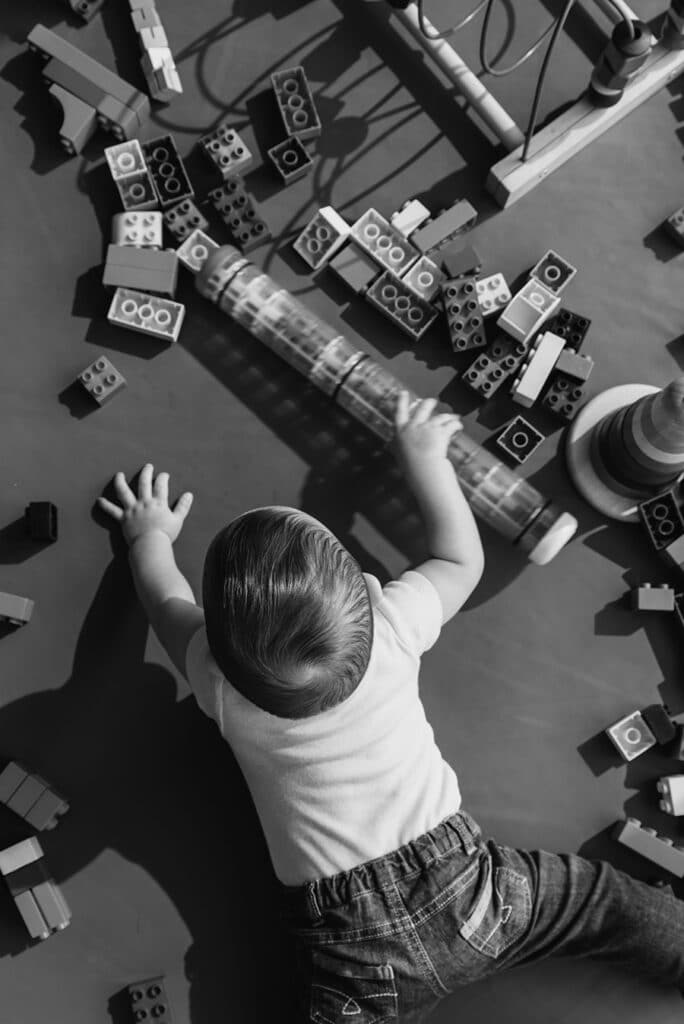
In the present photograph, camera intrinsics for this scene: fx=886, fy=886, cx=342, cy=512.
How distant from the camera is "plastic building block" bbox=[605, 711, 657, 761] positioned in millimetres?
1003

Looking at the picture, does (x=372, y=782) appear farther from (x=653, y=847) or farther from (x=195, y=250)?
(x=195, y=250)

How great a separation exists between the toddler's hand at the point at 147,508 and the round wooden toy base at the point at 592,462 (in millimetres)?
447

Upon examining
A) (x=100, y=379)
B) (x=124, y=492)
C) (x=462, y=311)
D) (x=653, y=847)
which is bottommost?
(x=653, y=847)

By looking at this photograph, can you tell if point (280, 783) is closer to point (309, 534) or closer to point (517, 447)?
point (309, 534)

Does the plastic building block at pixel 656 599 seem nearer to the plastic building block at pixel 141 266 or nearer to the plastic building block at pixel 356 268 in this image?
the plastic building block at pixel 356 268

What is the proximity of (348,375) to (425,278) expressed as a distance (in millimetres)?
148

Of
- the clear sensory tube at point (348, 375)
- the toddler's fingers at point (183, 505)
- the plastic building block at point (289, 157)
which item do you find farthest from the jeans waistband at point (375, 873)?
the plastic building block at point (289, 157)

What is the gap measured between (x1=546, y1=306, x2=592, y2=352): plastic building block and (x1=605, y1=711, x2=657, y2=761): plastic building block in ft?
Answer: 1.41

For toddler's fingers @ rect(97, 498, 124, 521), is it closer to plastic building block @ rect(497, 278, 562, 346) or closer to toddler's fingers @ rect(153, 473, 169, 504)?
toddler's fingers @ rect(153, 473, 169, 504)

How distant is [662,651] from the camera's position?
1030mm

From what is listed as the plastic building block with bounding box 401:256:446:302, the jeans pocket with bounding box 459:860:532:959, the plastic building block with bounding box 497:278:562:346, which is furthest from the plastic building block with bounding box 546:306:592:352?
the jeans pocket with bounding box 459:860:532:959

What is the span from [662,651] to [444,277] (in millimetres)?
504

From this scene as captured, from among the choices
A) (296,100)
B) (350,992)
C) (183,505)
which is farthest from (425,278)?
(350,992)

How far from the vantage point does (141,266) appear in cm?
101
